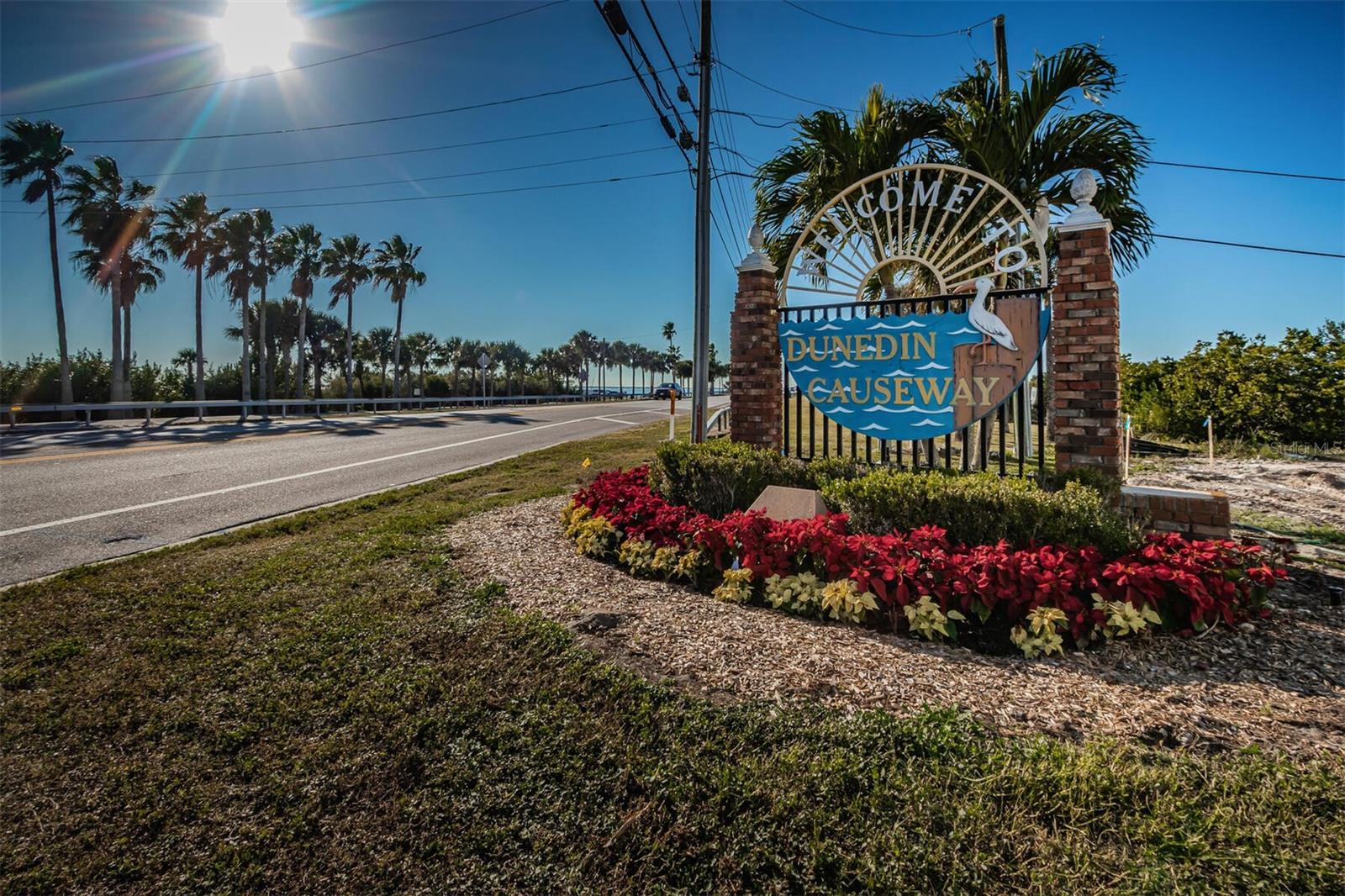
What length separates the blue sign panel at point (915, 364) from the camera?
5066 mm

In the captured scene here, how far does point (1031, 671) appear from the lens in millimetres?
2951

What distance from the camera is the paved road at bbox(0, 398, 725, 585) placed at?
5371mm

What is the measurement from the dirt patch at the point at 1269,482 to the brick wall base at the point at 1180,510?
8.71ft

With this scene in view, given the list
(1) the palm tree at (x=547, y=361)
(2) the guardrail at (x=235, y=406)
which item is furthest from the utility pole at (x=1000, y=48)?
(1) the palm tree at (x=547, y=361)

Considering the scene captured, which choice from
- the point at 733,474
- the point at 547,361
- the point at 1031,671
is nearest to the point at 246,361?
the point at 733,474

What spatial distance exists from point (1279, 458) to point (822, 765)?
1340cm

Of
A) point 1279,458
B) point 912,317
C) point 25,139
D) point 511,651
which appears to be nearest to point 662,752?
point 511,651

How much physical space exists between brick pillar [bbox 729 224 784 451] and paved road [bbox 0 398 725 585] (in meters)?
5.21

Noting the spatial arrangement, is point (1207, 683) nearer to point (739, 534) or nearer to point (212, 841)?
point (739, 534)

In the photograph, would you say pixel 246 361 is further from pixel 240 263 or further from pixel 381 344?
pixel 381 344

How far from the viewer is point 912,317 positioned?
17.9 ft

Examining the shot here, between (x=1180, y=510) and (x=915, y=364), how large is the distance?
7.57 feet

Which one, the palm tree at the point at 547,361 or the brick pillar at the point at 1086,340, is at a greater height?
the palm tree at the point at 547,361

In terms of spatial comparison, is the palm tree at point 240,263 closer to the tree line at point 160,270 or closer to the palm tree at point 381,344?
the tree line at point 160,270
